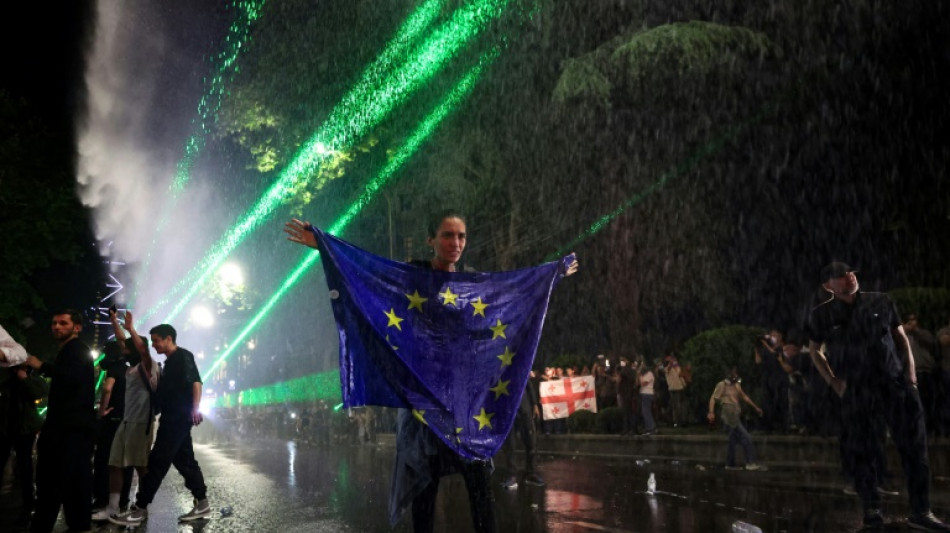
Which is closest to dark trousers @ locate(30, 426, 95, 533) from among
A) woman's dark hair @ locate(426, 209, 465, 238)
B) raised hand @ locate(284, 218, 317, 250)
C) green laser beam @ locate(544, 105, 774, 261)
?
raised hand @ locate(284, 218, 317, 250)

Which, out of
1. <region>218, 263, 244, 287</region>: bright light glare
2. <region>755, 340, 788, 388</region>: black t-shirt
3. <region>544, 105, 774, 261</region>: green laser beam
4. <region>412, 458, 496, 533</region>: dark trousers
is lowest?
<region>412, 458, 496, 533</region>: dark trousers

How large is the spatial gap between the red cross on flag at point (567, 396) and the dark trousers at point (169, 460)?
12.2 metres

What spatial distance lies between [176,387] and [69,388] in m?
1.82

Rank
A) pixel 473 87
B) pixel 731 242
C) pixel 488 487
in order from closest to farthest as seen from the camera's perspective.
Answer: pixel 488 487 < pixel 473 87 < pixel 731 242

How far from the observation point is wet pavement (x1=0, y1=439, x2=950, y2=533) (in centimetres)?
817

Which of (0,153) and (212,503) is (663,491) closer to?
(212,503)

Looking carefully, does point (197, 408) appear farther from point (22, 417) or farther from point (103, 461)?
point (22, 417)

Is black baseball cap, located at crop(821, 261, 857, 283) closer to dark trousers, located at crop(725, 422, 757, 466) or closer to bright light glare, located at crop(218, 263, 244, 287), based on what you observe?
dark trousers, located at crop(725, 422, 757, 466)

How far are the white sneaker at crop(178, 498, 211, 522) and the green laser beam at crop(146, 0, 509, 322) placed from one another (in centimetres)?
1351

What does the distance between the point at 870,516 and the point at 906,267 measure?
15182 mm

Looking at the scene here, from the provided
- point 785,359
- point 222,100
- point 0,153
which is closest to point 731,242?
point 785,359

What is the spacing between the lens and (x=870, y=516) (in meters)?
7.11

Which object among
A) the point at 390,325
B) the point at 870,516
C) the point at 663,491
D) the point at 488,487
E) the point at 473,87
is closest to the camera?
the point at 488,487

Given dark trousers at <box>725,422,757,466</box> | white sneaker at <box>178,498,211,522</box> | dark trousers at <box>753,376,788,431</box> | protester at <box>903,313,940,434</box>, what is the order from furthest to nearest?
dark trousers at <box>753,376,788,431</box>
dark trousers at <box>725,422,757,466</box>
protester at <box>903,313,940,434</box>
white sneaker at <box>178,498,211,522</box>
